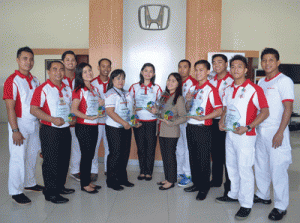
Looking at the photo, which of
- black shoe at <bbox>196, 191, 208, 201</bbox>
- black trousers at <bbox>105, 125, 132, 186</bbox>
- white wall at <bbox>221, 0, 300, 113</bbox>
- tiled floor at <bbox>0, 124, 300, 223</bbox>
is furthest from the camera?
white wall at <bbox>221, 0, 300, 113</bbox>

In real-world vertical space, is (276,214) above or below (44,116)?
below

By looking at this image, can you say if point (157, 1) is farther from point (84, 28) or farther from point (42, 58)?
point (42, 58)

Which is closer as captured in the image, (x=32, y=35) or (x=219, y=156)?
(x=219, y=156)

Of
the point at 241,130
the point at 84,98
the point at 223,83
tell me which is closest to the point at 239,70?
the point at 241,130

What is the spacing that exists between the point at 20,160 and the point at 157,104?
1645 mm

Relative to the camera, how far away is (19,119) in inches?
107

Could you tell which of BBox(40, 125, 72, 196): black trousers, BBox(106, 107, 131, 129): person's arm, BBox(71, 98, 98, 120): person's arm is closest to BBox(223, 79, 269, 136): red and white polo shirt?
BBox(106, 107, 131, 129): person's arm

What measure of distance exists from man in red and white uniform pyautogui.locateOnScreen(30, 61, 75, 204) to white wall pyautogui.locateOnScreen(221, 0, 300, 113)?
6.08 meters

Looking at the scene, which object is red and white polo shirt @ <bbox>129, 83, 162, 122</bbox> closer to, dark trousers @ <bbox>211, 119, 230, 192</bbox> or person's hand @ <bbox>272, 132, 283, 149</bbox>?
dark trousers @ <bbox>211, 119, 230, 192</bbox>

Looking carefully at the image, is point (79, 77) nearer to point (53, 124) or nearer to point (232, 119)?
point (53, 124)

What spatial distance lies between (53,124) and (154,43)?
7.96ft

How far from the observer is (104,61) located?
3680mm

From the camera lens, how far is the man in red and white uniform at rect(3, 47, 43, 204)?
2.63m

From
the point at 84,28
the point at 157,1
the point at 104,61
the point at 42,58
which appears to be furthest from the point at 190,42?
the point at 42,58
